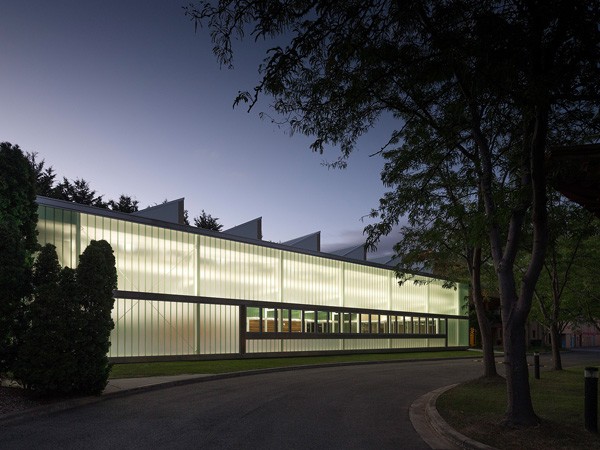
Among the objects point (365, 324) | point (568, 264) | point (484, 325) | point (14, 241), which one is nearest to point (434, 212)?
point (484, 325)

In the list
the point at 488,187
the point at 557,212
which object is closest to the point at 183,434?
the point at 488,187

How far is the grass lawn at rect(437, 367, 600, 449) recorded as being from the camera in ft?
30.3

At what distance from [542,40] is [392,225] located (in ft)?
21.0

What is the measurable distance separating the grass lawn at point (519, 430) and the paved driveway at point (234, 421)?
1.07 m

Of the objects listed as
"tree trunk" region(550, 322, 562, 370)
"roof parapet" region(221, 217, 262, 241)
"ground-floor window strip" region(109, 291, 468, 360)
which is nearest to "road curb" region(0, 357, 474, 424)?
"ground-floor window strip" region(109, 291, 468, 360)

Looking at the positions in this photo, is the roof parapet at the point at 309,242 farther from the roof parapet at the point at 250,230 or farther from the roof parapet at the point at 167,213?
the roof parapet at the point at 167,213

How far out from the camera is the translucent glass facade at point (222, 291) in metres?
26.6

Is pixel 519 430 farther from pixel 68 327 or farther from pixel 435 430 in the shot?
pixel 68 327

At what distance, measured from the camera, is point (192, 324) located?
30.5 meters

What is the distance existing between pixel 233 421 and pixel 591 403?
Answer: 21.2ft

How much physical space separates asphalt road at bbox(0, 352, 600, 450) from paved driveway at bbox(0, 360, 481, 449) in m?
0.02

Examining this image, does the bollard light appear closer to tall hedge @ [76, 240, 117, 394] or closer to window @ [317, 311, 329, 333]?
tall hedge @ [76, 240, 117, 394]

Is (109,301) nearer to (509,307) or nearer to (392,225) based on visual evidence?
(392,225)

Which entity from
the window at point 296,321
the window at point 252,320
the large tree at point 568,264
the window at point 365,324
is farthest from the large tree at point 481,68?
the window at point 365,324
